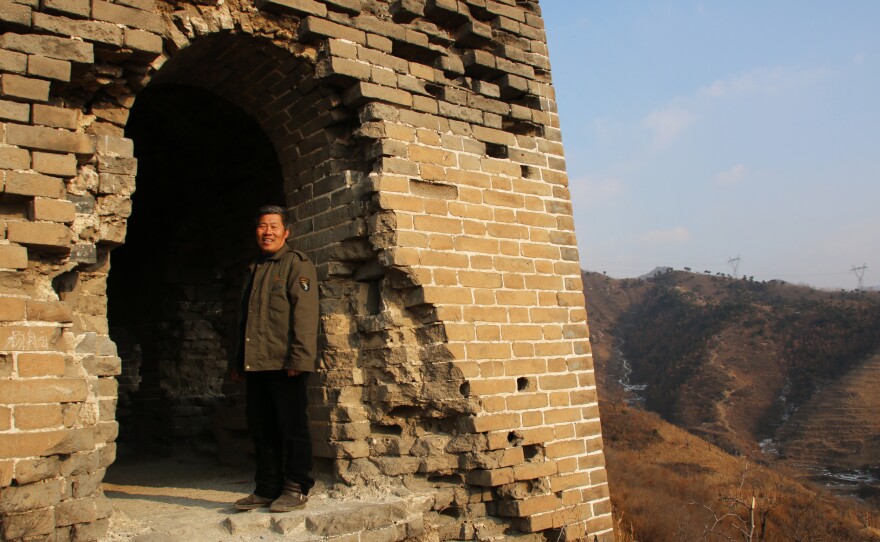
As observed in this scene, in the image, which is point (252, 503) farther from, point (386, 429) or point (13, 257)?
point (13, 257)

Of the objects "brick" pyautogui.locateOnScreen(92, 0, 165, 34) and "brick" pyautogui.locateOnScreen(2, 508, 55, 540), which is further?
"brick" pyautogui.locateOnScreen(92, 0, 165, 34)

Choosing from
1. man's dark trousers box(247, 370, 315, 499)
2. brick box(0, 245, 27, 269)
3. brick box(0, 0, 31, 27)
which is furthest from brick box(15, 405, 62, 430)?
brick box(0, 0, 31, 27)

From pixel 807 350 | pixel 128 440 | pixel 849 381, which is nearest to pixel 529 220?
pixel 128 440

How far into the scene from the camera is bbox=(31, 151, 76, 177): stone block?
3227mm

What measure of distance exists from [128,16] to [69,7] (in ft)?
0.89

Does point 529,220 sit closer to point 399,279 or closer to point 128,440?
point 399,279

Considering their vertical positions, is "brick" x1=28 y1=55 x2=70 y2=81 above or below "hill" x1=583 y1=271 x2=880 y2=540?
above

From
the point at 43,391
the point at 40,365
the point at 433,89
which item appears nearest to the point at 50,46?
the point at 40,365

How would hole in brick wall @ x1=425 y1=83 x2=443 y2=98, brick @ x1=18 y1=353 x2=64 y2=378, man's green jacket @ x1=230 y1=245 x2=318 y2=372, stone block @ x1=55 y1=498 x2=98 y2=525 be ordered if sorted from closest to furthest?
1. brick @ x1=18 y1=353 x2=64 y2=378
2. stone block @ x1=55 y1=498 x2=98 y2=525
3. man's green jacket @ x1=230 y1=245 x2=318 y2=372
4. hole in brick wall @ x1=425 y1=83 x2=443 y2=98

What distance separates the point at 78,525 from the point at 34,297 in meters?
1.04

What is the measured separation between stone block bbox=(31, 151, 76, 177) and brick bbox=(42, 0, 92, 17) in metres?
0.69

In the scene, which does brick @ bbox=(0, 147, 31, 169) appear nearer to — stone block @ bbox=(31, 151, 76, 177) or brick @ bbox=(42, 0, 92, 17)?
stone block @ bbox=(31, 151, 76, 177)

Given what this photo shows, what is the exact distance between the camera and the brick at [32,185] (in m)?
3.12

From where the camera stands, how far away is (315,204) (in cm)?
465
